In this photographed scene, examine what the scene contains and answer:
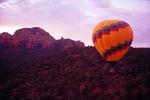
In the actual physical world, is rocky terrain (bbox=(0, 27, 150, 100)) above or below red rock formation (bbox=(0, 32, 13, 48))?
below

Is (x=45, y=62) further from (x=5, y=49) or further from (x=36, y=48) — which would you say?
(x=36, y=48)

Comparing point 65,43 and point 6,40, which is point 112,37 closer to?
point 6,40

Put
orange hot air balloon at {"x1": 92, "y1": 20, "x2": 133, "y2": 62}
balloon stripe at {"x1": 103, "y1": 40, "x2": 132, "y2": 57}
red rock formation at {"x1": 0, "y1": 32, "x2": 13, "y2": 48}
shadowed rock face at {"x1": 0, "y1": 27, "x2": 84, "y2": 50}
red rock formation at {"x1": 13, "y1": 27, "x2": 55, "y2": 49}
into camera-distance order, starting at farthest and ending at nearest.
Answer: red rock formation at {"x1": 13, "y1": 27, "x2": 55, "y2": 49} → shadowed rock face at {"x1": 0, "y1": 27, "x2": 84, "y2": 50} → red rock formation at {"x1": 0, "y1": 32, "x2": 13, "y2": 48} → balloon stripe at {"x1": 103, "y1": 40, "x2": 132, "y2": 57} → orange hot air balloon at {"x1": 92, "y1": 20, "x2": 133, "y2": 62}

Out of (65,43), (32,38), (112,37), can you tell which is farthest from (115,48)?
(32,38)

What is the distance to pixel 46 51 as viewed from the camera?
74.1 metres

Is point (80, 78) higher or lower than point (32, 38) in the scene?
lower

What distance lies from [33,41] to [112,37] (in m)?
61.7

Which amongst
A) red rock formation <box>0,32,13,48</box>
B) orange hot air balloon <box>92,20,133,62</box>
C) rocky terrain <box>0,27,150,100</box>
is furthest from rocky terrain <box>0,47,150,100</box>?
red rock formation <box>0,32,13,48</box>

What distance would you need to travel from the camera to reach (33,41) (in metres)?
79.8

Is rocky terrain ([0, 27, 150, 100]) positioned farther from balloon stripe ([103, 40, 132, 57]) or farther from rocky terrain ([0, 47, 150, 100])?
balloon stripe ([103, 40, 132, 57])

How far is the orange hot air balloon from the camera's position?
20094mm

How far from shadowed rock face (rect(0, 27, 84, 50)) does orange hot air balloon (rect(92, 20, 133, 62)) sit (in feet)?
167

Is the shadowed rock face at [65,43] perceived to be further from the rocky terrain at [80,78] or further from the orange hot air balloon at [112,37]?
the orange hot air balloon at [112,37]

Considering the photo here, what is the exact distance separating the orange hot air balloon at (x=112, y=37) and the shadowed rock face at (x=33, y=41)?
2004 inches
